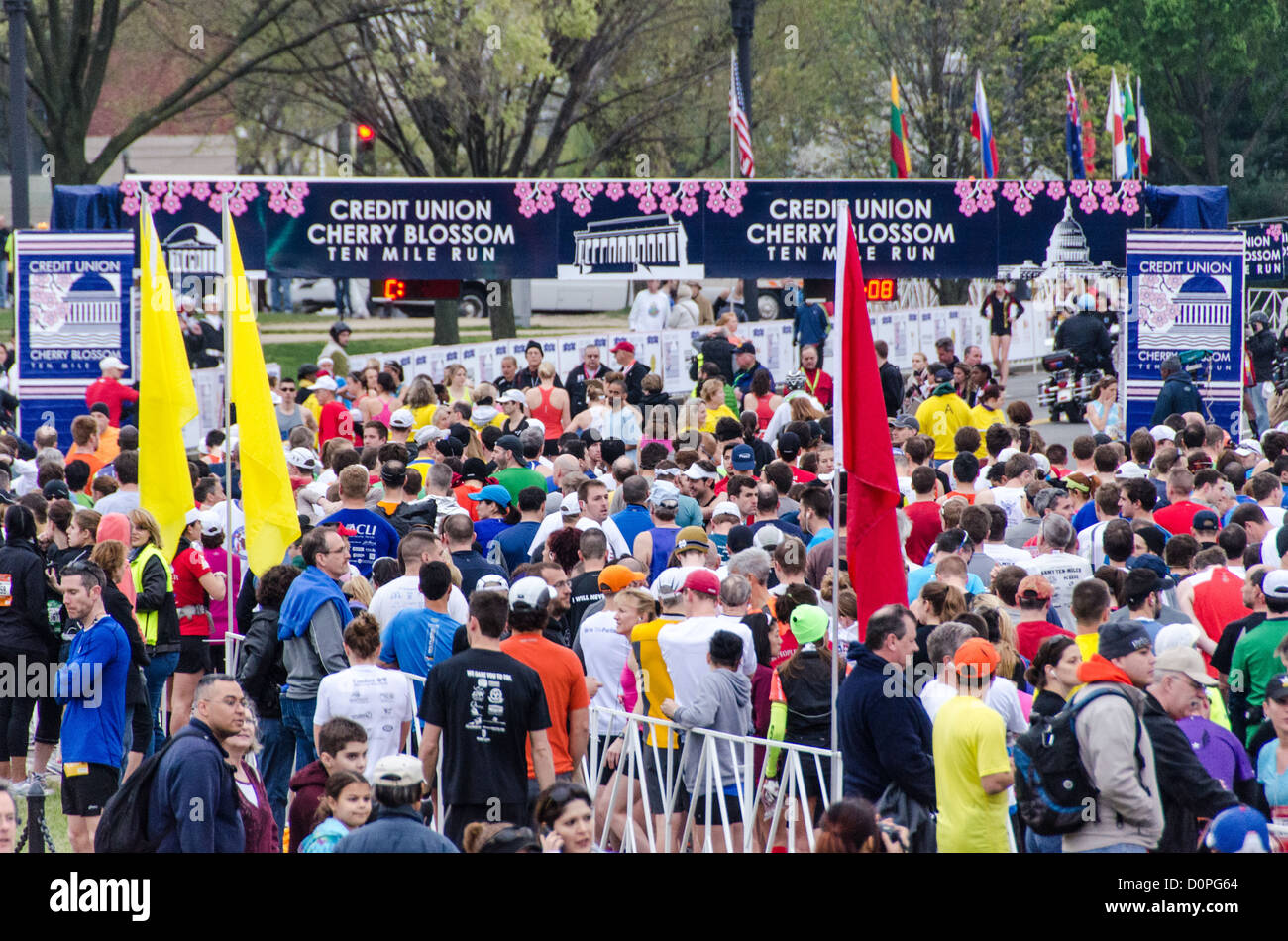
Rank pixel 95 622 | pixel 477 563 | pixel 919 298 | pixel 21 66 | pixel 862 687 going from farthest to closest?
1. pixel 919 298
2. pixel 21 66
3. pixel 477 563
4. pixel 95 622
5. pixel 862 687

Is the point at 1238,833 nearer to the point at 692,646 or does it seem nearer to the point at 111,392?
the point at 692,646

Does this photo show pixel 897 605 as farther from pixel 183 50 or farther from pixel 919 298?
pixel 919 298

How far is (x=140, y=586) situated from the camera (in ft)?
32.9

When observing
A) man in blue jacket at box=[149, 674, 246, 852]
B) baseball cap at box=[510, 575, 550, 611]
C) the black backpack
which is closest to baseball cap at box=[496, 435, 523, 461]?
baseball cap at box=[510, 575, 550, 611]

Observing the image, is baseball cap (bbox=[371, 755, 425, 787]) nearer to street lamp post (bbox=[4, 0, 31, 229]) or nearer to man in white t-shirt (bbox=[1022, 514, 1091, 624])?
man in white t-shirt (bbox=[1022, 514, 1091, 624])

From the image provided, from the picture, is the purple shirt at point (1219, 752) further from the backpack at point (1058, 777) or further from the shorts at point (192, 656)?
the shorts at point (192, 656)

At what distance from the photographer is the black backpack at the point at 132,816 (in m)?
6.31

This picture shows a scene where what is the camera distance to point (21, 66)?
18719 mm

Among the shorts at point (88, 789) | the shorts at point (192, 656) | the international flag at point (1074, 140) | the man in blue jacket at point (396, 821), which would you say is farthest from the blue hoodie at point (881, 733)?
the international flag at point (1074, 140)

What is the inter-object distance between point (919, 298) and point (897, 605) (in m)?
33.9

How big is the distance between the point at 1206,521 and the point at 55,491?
7.48 metres

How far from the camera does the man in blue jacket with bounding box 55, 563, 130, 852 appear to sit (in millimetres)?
8578

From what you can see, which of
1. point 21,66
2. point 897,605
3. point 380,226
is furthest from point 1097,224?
point 897,605
